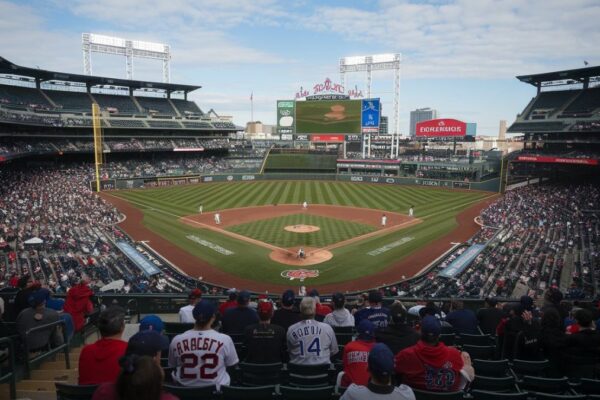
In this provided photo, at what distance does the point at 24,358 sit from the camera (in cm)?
628

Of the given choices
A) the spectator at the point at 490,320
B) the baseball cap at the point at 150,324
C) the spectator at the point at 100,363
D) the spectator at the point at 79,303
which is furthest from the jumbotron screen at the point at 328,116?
the spectator at the point at 100,363

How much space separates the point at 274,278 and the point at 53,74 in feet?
198

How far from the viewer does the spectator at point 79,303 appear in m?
8.36

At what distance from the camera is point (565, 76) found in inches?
2170

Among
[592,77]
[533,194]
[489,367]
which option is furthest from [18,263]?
[592,77]

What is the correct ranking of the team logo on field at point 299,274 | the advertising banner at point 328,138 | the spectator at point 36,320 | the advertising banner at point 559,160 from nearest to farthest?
the spectator at point 36,320 → the team logo on field at point 299,274 → the advertising banner at point 559,160 → the advertising banner at point 328,138

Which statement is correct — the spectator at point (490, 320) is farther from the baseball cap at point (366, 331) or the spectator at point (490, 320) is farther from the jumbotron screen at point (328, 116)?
the jumbotron screen at point (328, 116)

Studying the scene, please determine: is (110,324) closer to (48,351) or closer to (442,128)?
(48,351)

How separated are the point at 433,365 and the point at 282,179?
221 ft

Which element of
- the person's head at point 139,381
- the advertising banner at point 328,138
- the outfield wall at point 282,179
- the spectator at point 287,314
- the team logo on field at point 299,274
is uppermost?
the advertising banner at point 328,138

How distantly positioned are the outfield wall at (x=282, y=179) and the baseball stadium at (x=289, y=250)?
28 centimetres

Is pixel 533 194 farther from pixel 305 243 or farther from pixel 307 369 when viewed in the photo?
pixel 307 369

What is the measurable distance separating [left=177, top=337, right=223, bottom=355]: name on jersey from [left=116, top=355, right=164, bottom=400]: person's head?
2.03 meters

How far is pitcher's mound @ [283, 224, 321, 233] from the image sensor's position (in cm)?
3444
